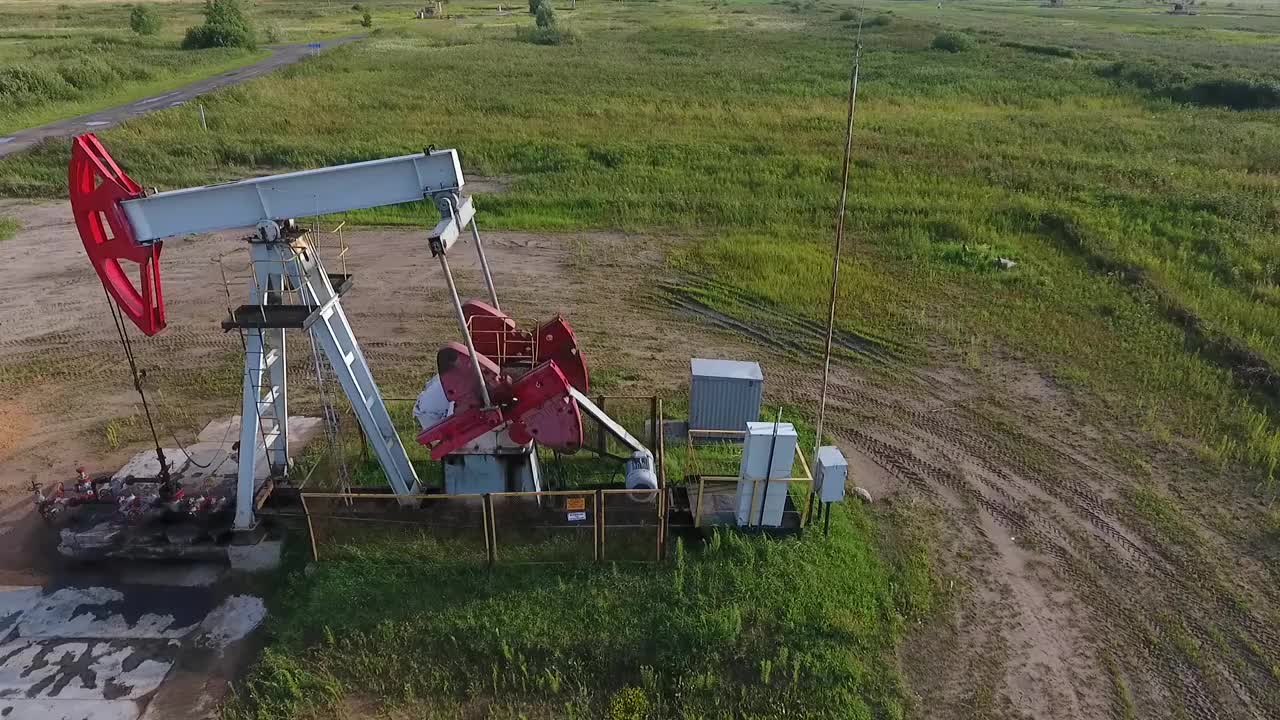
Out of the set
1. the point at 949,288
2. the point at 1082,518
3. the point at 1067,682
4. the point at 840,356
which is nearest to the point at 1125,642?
the point at 1067,682

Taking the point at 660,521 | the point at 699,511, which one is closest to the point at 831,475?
the point at 699,511

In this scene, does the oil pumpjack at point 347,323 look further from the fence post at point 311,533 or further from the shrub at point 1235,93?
the shrub at point 1235,93

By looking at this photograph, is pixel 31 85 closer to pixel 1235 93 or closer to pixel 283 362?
pixel 283 362

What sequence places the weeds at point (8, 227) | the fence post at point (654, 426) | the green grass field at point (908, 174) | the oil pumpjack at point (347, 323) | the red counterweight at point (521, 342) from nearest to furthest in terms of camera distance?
the oil pumpjack at point (347, 323), the red counterweight at point (521, 342), the fence post at point (654, 426), the green grass field at point (908, 174), the weeds at point (8, 227)

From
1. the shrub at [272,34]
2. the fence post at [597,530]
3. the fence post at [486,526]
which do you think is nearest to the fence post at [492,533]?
the fence post at [486,526]

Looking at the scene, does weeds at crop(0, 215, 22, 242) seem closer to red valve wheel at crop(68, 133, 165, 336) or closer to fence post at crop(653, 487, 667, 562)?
red valve wheel at crop(68, 133, 165, 336)
